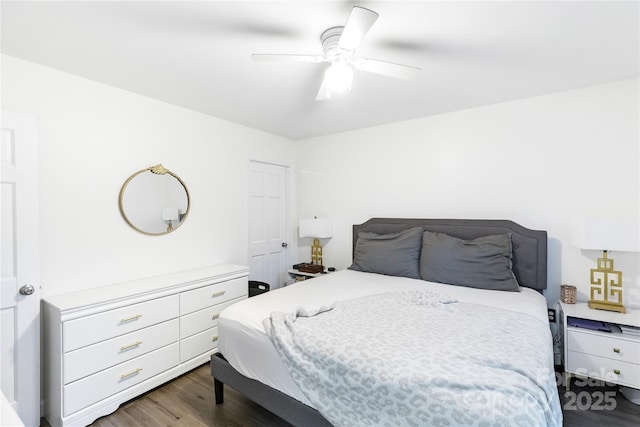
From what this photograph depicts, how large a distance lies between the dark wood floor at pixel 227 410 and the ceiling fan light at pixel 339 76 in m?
2.18

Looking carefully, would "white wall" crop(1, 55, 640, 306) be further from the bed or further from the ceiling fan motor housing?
the ceiling fan motor housing

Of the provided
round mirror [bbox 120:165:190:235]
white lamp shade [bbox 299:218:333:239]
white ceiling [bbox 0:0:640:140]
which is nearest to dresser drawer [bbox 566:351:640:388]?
white ceiling [bbox 0:0:640:140]

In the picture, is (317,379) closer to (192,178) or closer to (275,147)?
(192,178)

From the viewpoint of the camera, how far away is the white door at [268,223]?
12.7 feet

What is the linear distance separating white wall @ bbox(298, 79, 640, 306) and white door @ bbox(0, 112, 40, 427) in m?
2.95

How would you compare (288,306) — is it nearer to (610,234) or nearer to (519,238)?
(519,238)

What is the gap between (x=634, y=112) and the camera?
2.40 metres

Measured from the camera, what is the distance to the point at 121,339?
2.18 m

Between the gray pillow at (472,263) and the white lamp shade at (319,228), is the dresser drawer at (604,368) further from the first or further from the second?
the white lamp shade at (319,228)

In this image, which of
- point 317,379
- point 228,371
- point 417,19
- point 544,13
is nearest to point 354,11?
point 417,19

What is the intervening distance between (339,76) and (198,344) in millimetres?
2468

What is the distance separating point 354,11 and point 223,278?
2.43 metres

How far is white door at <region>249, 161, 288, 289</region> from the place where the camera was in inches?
152

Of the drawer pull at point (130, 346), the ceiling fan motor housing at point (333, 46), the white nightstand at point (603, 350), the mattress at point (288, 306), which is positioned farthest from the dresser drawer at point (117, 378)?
the white nightstand at point (603, 350)
